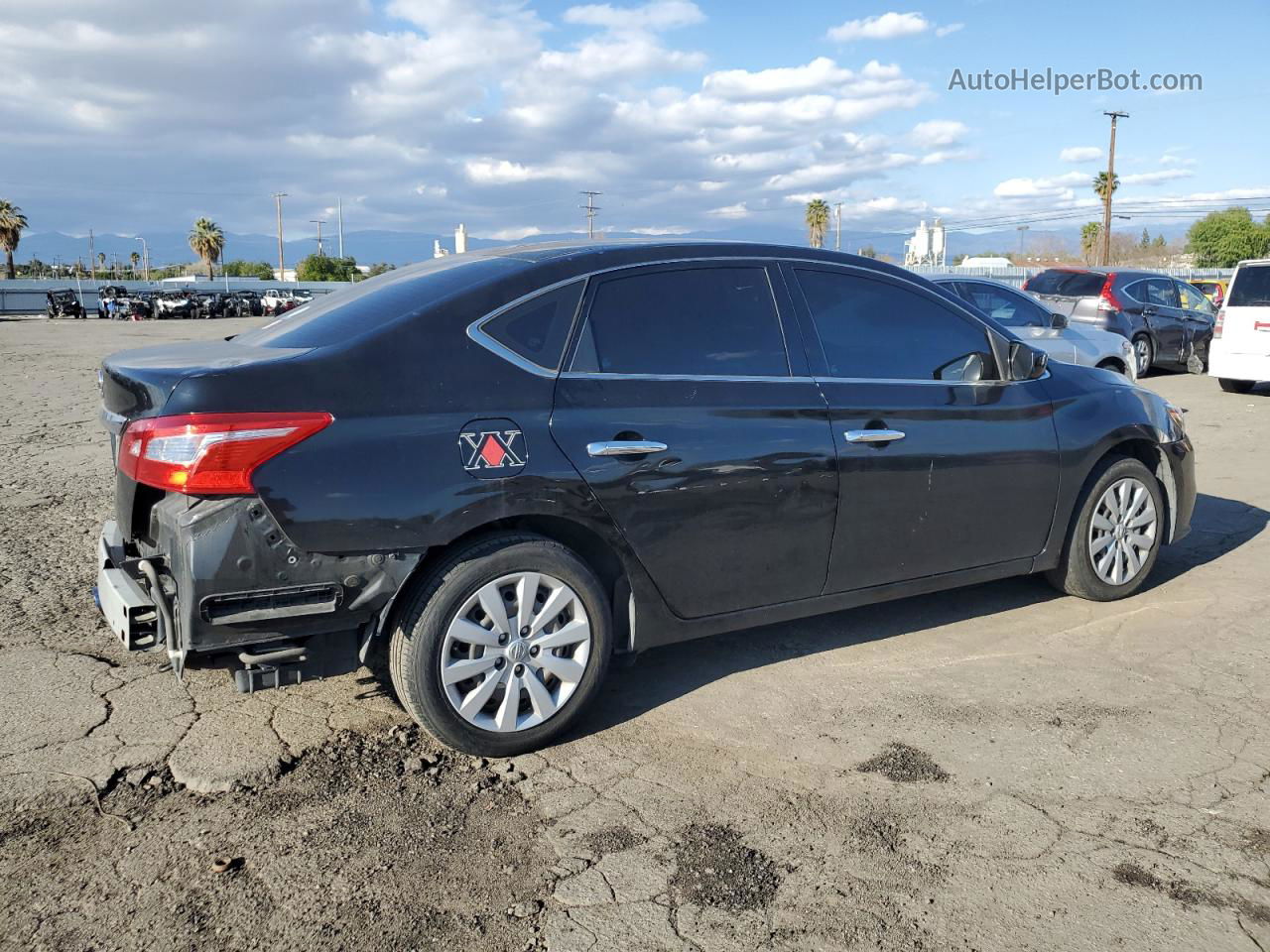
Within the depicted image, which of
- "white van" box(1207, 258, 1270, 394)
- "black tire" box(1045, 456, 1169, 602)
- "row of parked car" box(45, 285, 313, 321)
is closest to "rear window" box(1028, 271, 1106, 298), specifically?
"white van" box(1207, 258, 1270, 394)

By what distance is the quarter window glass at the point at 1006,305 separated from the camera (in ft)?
37.6

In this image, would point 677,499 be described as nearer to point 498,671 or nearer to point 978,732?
point 498,671

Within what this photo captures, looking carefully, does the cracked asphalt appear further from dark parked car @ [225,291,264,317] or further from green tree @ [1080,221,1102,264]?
green tree @ [1080,221,1102,264]

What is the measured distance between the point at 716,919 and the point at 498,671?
1148 millimetres

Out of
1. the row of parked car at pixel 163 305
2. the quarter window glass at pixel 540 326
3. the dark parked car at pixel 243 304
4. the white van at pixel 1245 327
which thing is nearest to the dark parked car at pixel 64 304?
the row of parked car at pixel 163 305

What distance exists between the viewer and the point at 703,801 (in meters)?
3.29

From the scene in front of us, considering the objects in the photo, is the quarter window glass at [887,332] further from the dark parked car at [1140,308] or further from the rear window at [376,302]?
the dark parked car at [1140,308]

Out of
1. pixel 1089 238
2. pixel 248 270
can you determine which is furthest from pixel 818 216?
pixel 248 270

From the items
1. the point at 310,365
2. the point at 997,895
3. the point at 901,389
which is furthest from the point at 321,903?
the point at 901,389

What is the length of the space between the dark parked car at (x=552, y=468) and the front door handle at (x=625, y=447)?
11 millimetres

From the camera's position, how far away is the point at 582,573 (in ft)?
11.8

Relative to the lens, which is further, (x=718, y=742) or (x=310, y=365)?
(x=718, y=742)

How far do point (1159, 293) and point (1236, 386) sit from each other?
7.92 feet

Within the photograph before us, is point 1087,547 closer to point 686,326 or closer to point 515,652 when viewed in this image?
point 686,326
